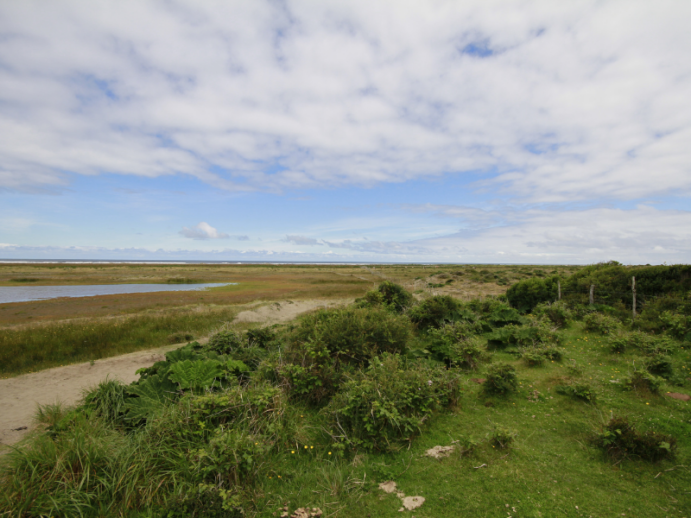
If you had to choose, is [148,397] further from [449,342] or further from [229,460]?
[449,342]

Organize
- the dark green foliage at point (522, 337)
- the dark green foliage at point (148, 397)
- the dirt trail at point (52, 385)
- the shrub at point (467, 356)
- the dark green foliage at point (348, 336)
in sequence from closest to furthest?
the dark green foliage at point (148, 397) → the dirt trail at point (52, 385) → the dark green foliage at point (348, 336) → the shrub at point (467, 356) → the dark green foliage at point (522, 337)

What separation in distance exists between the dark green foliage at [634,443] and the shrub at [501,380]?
6.35ft

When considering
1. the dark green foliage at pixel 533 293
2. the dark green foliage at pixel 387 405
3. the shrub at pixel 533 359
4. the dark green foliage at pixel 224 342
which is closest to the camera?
the dark green foliage at pixel 387 405

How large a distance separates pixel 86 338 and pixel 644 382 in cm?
1904

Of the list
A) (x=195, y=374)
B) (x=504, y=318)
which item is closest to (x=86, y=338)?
(x=195, y=374)

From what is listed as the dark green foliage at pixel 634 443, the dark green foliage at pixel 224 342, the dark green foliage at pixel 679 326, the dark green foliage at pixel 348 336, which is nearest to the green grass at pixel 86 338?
the dark green foliage at pixel 224 342

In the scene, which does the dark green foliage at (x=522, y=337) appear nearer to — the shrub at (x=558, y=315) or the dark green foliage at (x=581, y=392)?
the shrub at (x=558, y=315)

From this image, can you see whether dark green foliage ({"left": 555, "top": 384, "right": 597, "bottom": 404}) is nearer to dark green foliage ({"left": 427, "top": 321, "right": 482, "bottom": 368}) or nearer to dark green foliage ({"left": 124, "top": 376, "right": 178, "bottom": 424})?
dark green foliage ({"left": 427, "top": 321, "right": 482, "bottom": 368})

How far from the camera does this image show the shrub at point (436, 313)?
38.9ft

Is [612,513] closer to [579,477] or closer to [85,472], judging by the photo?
[579,477]

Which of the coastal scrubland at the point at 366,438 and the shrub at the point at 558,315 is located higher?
the shrub at the point at 558,315

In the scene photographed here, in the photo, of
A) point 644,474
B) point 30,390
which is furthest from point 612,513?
point 30,390

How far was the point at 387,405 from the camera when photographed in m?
5.18

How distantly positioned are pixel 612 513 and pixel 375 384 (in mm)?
3287
